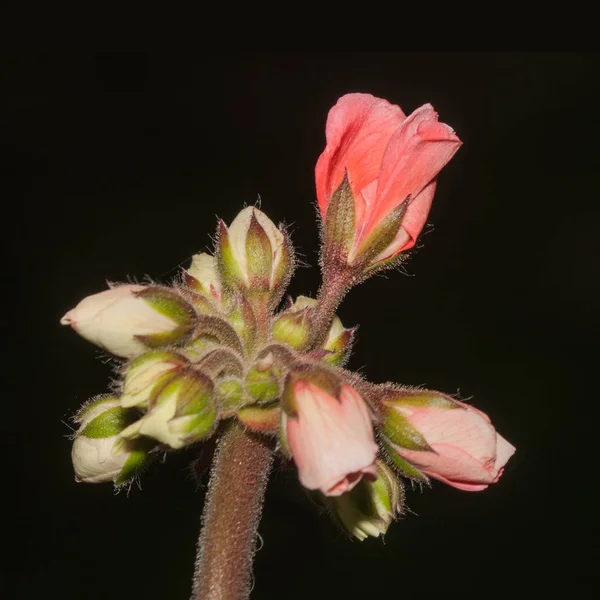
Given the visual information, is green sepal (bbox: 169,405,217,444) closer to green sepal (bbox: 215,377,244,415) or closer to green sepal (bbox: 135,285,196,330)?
green sepal (bbox: 215,377,244,415)

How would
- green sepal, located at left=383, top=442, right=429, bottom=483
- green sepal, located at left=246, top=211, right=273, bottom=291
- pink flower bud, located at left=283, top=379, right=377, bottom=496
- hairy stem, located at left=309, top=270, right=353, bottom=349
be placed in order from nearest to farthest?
pink flower bud, located at left=283, top=379, right=377, bottom=496 < green sepal, located at left=383, top=442, right=429, bottom=483 < hairy stem, located at left=309, top=270, right=353, bottom=349 < green sepal, located at left=246, top=211, right=273, bottom=291

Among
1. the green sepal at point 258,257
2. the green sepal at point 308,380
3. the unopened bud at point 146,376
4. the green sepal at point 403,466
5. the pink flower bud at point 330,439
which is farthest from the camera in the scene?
the green sepal at point 258,257

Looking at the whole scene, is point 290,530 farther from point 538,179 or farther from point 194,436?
point 194,436

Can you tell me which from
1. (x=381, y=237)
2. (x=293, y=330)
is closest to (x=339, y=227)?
(x=381, y=237)

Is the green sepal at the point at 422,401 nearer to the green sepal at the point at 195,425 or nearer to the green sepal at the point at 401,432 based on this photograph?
the green sepal at the point at 401,432

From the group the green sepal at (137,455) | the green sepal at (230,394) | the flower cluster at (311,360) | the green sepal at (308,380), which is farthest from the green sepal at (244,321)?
the green sepal at (137,455)

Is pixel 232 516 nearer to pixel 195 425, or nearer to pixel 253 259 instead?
pixel 195 425

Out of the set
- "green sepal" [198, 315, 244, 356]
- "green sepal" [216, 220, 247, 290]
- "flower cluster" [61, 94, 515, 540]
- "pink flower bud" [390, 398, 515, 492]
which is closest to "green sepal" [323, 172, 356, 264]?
"flower cluster" [61, 94, 515, 540]
